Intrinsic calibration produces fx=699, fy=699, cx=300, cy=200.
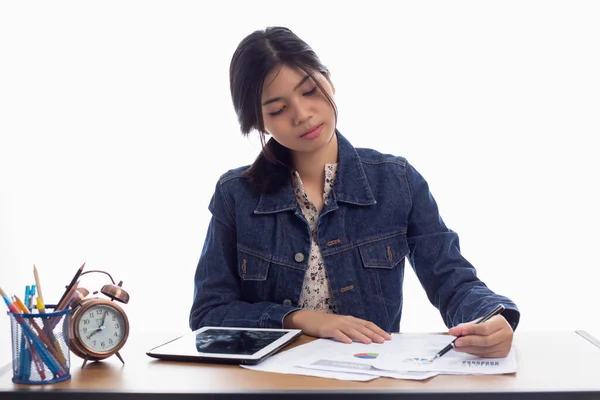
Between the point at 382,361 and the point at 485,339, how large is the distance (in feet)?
0.56

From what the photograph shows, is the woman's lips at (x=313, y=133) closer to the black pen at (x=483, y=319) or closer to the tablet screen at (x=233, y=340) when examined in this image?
the tablet screen at (x=233, y=340)

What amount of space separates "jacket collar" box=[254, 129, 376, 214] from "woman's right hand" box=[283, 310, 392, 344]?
1.05ft

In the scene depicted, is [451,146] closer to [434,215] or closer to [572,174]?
[572,174]

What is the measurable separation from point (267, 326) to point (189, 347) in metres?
0.26

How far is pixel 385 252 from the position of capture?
65.1 inches

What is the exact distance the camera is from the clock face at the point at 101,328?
1.19m

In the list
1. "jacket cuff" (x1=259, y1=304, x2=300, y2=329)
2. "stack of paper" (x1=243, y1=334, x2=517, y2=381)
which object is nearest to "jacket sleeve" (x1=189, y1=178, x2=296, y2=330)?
"jacket cuff" (x1=259, y1=304, x2=300, y2=329)

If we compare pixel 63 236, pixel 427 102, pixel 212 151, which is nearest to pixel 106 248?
pixel 63 236

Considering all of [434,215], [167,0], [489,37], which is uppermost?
[167,0]

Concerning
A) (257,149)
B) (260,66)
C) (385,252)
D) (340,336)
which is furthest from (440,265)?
(257,149)

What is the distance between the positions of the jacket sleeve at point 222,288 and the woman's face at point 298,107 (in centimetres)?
26

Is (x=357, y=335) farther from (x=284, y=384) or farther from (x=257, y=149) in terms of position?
(x=257, y=149)

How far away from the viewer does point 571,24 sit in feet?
8.57

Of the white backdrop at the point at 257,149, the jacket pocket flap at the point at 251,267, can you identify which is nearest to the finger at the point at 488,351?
the jacket pocket flap at the point at 251,267
